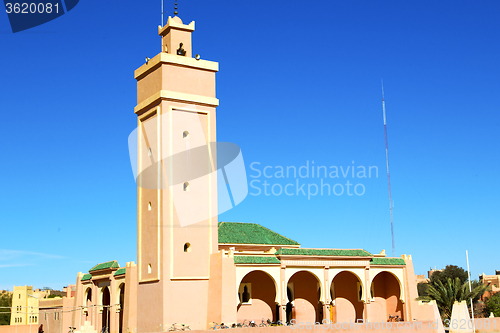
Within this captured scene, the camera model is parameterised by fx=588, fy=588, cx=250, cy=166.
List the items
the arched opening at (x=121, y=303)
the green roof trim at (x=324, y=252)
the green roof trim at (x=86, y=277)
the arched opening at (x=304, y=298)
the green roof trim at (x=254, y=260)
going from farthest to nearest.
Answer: the green roof trim at (x=86, y=277) → the arched opening at (x=121, y=303) → the arched opening at (x=304, y=298) → the green roof trim at (x=324, y=252) → the green roof trim at (x=254, y=260)

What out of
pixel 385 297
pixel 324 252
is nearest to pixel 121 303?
pixel 324 252

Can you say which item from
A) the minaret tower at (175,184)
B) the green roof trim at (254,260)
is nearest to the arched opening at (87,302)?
the minaret tower at (175,184)

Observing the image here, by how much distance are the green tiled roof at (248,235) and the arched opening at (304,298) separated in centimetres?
323

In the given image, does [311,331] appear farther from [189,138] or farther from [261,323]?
[189,138]

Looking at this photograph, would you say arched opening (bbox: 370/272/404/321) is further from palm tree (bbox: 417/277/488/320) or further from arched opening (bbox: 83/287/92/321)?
arched opening (bbox: 83/287/92/321)

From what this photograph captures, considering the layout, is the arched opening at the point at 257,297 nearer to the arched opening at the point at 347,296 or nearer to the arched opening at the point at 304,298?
the arched opening at the point at 304,298

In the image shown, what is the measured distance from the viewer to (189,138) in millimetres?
38312

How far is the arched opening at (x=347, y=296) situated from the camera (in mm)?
40781

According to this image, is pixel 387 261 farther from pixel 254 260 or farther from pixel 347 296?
pixel 254 260

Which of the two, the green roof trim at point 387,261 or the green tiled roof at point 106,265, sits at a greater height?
the green tiled roof at point 106,265

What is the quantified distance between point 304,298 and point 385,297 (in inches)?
264

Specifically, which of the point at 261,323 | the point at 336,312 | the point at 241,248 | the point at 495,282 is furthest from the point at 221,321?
the point at 495,282

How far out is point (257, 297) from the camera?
38844mm

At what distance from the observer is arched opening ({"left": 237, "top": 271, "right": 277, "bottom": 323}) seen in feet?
125
